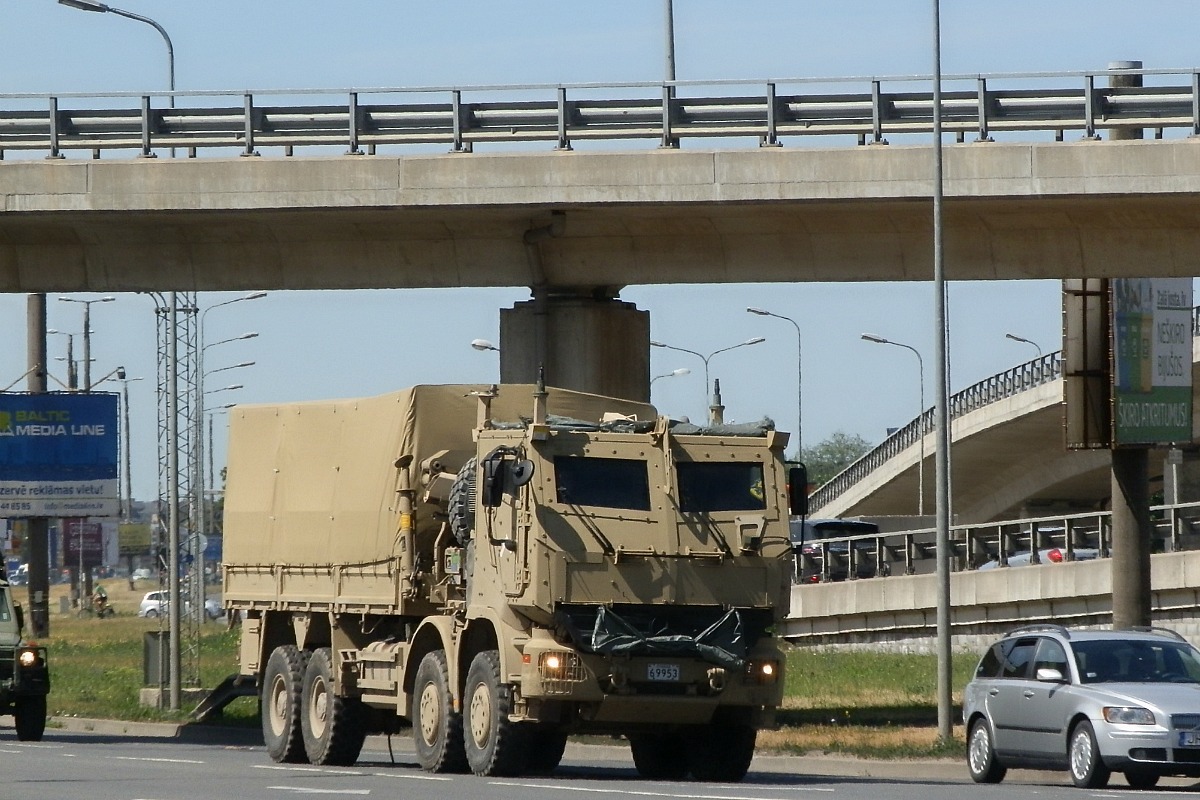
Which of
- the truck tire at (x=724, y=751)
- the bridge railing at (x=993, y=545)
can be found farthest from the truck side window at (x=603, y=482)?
the bridge railing at (x=993, y=545)

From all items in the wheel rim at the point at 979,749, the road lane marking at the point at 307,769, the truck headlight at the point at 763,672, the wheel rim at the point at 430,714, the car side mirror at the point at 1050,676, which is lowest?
the road lane marking at the point at 307,769

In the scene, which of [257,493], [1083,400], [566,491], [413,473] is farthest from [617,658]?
[1083,400]

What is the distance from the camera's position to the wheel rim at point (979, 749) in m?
19.3

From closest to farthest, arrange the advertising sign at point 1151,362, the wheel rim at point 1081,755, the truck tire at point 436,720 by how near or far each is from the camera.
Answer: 1. the wheel rim at point 1081,755
2. the truck tire at point 436,720
3. the advertising sign at point 1151,362

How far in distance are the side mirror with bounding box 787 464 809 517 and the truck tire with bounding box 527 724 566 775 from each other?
8.94ft

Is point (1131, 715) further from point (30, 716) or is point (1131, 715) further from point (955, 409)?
point (955, 409)

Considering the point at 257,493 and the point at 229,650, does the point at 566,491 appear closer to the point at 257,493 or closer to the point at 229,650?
the point at 257,493

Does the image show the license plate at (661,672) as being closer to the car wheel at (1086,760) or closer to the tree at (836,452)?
the car wheel at (1086,760)

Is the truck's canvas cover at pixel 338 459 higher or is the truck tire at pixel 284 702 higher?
the truck's canvas cover at pixel 338 459

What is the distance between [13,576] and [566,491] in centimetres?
11315

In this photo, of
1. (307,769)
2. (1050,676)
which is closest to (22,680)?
(307,769)

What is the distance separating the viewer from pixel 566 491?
1767 centimetres

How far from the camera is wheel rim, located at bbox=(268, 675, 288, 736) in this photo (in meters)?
21.5

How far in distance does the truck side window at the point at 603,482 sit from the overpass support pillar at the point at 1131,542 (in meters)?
16.2
